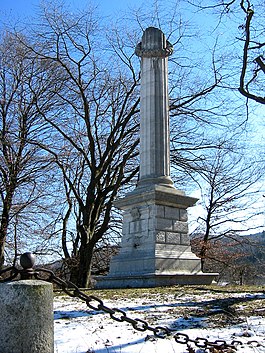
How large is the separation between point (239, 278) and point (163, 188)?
18.5m

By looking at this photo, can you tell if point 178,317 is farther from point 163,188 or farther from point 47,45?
point 47,45

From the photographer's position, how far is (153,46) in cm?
1302

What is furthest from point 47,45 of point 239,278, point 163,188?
point 239,278

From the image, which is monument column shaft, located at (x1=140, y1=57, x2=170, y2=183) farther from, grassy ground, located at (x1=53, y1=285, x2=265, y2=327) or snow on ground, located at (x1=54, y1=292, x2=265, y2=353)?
snow on ground, located at (x1=54, y1=292, x2=265, y2=353)

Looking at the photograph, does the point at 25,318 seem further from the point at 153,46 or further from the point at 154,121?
the point at 153,46

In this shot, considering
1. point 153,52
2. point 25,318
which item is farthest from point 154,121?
point 25,318

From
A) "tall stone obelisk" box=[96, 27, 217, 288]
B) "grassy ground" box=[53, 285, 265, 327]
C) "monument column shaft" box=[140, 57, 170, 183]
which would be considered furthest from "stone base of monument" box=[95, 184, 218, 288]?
"grassy ground" box=[53, 285, 265, 327]

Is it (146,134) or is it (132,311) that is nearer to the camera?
(132,311)

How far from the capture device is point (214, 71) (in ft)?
58.5

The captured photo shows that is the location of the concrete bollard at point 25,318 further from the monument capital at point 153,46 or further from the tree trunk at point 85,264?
the tree trunk at point 85,264

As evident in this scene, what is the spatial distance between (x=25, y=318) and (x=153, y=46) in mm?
11634

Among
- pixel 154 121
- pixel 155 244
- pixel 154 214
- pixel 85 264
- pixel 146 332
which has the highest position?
pixel 154 121

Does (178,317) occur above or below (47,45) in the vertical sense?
below

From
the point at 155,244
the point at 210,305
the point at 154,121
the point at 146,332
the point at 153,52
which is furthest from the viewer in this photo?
the point at 153,52
